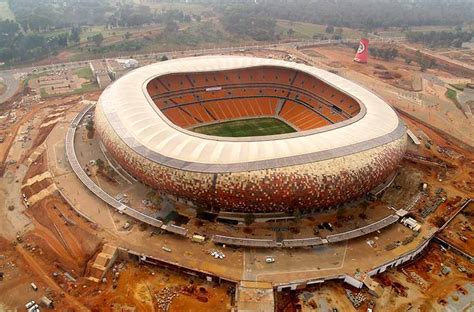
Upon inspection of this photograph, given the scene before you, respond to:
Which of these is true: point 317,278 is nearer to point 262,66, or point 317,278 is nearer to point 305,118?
point 305,118

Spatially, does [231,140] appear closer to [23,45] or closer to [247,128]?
[247,128]

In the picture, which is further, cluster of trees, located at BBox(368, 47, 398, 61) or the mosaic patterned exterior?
cluster of trees, located at BBox(368, 47, 398, 61)

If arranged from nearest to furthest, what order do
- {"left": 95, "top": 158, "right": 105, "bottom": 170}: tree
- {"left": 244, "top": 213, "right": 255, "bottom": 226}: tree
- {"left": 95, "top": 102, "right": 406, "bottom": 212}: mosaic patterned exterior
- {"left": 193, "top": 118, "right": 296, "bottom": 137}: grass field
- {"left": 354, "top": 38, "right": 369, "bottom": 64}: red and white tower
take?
{"left": 95, "top": 102, "right": 406, "bottom": 212}: mosaic patterned exterior, {"left": 244, "top": 213, "right": 255, "bottom": 226}: tree, {"left": 95, "top": 158, "right": 105, "bottom": 170}: tree, {"left": 193, "top": 118, "right": 296, "bottom": 137}: grass field, {"left": 354, "top": 38, "right": 369, "bottom": 64}: red and white tower

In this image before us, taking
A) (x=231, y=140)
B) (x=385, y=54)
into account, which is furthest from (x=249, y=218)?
(x=385, y=54)

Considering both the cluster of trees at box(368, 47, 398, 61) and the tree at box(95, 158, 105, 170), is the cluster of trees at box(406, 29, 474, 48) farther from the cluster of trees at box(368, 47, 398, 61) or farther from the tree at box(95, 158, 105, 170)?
the tree at box(95, 158, 105, 170)

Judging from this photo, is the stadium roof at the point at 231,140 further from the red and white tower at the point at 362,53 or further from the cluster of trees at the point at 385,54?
the cluster of trees at the point at 385,54

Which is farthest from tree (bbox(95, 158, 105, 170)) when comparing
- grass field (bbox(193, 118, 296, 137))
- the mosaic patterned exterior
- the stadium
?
grass field (bbox(193, 118, 296, 137))

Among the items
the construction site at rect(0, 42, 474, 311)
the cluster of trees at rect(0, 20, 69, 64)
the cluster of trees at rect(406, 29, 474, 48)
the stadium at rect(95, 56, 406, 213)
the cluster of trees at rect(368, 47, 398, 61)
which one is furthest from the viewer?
the cluster of trees at rect(406, 29, 474, 48)

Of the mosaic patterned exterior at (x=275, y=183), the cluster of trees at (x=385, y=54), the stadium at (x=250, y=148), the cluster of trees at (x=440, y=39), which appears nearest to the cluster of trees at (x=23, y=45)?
the stadium at (x=250, y=148)
